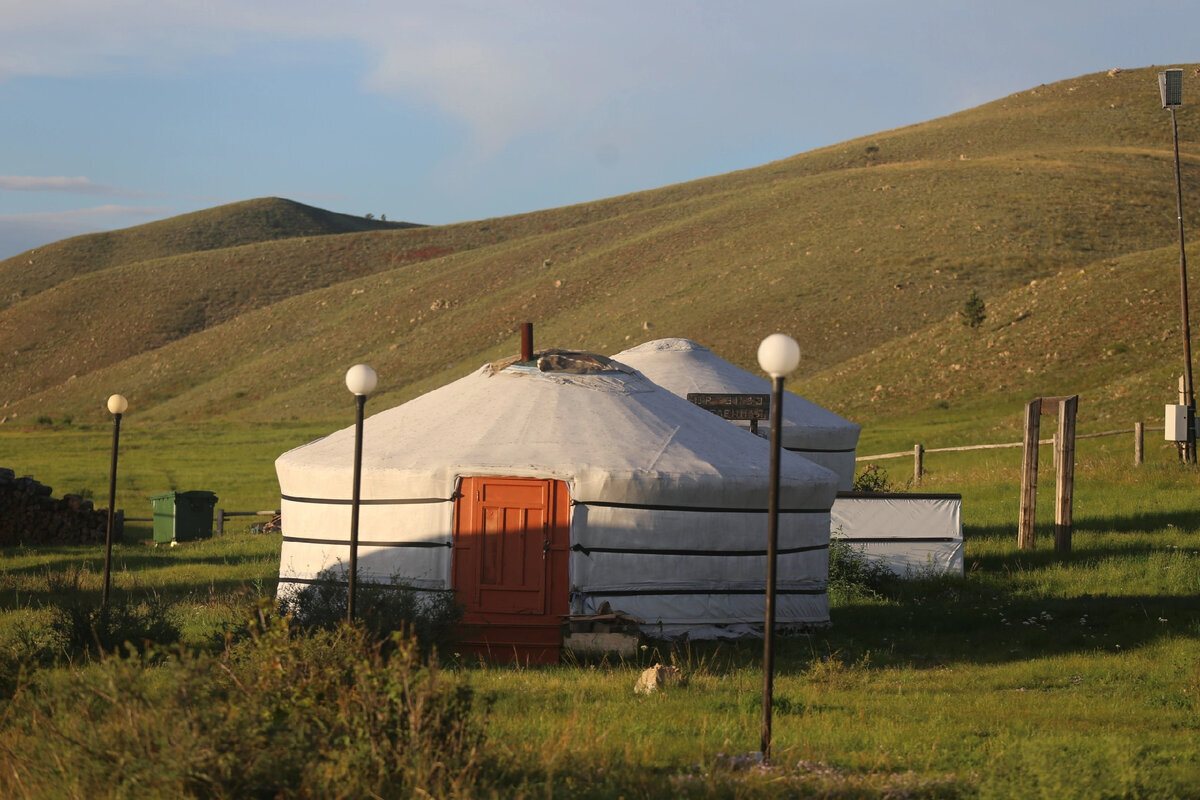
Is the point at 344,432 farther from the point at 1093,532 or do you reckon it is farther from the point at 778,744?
the point at 1093,532

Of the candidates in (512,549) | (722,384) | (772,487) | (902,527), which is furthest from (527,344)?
(772,487)

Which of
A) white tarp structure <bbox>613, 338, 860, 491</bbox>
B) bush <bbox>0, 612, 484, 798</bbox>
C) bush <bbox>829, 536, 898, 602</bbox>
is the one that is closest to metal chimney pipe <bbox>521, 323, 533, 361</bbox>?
bush <bbox>829, 536, 898, 602</bbox>

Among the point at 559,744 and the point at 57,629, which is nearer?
the point at 559,744

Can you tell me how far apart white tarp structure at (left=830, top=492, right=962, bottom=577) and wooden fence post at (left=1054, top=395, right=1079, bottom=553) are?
3.42 feet

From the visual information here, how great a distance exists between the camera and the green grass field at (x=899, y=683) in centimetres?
510

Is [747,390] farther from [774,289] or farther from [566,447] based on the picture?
[774,289]

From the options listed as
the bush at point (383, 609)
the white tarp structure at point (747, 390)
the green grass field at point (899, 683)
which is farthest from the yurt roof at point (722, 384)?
the bush at point (383, 609)

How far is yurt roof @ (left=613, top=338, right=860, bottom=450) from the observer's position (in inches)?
574

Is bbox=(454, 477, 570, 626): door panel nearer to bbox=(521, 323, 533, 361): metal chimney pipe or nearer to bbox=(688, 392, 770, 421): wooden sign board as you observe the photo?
bbox=(521, 323, 533, 361): metal chimney pipe

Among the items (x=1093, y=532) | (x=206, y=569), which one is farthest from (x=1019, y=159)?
(x=206, y=569)

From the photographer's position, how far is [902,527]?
39.5ft

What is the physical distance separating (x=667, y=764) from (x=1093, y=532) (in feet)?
30.9

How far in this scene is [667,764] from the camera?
546 cm

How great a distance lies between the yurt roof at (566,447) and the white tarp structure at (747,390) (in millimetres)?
4093
